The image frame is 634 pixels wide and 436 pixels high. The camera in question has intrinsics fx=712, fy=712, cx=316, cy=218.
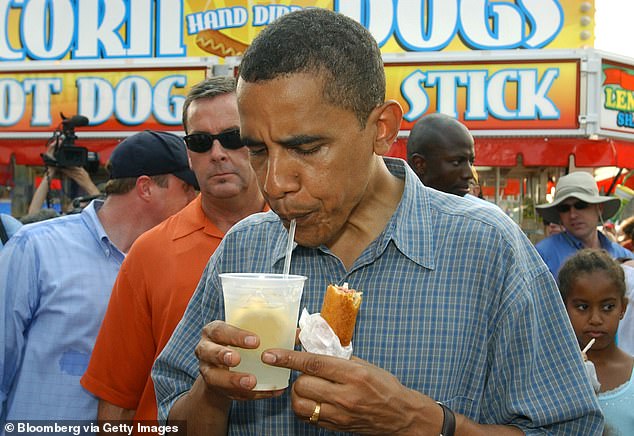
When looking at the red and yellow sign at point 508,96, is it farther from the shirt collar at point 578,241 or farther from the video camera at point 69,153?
the video camera at point 69,153

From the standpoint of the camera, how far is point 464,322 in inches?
67.5

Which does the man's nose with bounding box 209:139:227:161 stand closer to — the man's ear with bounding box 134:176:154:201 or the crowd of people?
the man's ear with bounding box 134:176:154:201

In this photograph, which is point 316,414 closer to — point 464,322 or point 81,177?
point 464,322

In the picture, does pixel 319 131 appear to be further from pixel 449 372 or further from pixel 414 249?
pixel 449 372

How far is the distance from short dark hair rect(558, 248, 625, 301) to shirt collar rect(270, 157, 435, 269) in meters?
2.43

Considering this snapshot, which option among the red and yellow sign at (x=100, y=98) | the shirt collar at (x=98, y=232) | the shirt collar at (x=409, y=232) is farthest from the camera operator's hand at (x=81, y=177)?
the shirt collar at (x=409, y=232)

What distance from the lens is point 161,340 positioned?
114 inches

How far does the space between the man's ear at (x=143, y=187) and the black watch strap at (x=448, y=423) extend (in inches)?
104

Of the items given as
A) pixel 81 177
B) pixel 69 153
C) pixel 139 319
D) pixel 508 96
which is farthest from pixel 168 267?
pixel 508 96

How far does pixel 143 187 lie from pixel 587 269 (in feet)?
8.29

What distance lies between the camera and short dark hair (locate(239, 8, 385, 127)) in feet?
5.37

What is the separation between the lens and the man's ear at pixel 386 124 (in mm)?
1785

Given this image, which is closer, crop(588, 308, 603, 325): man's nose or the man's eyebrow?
the man's eyebrow
